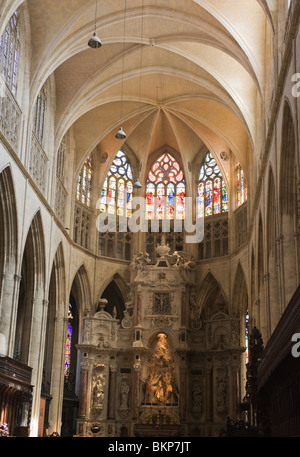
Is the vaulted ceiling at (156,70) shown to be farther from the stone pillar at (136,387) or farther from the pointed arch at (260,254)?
the stone pillar at (136,387)

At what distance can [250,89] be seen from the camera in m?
27.9

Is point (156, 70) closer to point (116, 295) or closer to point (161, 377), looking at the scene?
point (116, 295)

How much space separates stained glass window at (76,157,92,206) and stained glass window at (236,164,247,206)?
27.2 ft

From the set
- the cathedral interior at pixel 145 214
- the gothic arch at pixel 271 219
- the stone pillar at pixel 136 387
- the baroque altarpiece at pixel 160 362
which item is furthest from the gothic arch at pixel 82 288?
the gothic arch at pixel 271 219

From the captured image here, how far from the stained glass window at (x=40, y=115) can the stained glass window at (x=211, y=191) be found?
11478 mm

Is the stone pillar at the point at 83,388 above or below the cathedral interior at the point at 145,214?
below

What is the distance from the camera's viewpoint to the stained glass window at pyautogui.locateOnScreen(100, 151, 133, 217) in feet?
118

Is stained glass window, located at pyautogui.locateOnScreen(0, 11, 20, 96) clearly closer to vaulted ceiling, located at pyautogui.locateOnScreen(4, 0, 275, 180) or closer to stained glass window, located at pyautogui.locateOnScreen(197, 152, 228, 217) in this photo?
vaulted ceiling, located at pyautogui.locateOnScreen(4, 0, 275, 180)

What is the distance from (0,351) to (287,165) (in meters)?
11.7

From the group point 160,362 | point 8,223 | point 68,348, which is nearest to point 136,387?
point 160,362

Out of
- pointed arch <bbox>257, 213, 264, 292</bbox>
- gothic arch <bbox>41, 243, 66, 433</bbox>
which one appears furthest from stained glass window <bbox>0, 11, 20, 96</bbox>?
pointed arch <bbox>257, 213, 264, 292</bbox>

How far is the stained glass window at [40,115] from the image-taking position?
88.7 feet

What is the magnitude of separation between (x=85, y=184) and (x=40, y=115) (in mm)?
7924

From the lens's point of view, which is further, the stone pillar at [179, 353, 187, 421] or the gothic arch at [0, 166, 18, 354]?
the stone pillar at [179, 353, 187, 421]
